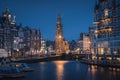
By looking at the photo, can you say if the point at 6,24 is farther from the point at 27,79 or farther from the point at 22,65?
the point at 27,79

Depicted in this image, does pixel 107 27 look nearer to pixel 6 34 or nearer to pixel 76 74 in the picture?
pixel 76 74

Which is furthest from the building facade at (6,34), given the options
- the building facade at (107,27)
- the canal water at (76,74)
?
the canal water at (76,74)

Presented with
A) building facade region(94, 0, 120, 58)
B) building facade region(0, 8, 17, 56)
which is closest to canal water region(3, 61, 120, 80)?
building facade region(94, 0, 120, 58)

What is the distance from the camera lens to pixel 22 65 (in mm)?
90688

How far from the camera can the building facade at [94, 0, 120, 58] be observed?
371ft

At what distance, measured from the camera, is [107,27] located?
11931cm

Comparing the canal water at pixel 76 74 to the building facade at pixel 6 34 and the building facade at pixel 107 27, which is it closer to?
the building facade at pixel 107 27

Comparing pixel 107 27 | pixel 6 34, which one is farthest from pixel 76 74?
pixel 6 34

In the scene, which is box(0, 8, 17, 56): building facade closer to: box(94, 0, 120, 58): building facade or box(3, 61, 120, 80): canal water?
box(94, 0, 120, 58): building facade

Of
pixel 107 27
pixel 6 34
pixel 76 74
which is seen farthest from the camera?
pixel 6 34

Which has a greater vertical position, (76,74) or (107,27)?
(107,27)

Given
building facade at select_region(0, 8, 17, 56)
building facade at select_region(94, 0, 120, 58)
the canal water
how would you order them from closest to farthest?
1. the canal water
2. building facade at select_region(94, 0, 120, 58)
3. building facade at select_region(0, 8, 17, 56)

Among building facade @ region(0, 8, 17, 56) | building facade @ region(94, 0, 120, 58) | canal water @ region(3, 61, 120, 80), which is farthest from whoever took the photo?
building facade @ region(0, 8, 17, 56)

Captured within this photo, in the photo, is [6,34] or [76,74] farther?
[6,34]
